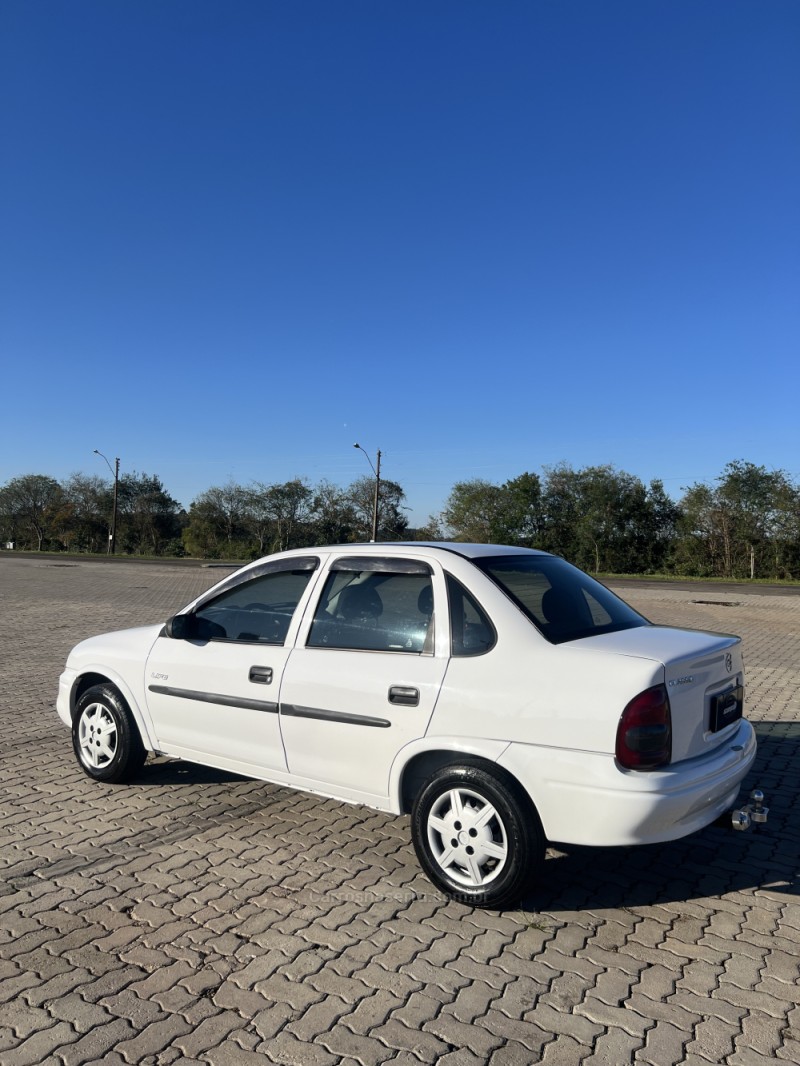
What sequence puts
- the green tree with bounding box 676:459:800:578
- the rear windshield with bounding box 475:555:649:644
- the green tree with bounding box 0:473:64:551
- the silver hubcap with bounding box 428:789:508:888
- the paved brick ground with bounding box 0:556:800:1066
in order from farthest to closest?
the green tree with bounding box 0:473:64:551
the green tree with bounding box 676:459:800:578
the rear windshield with bounding box 475:555:649:644
the silver hubcap with bounding box 428:789:508:888
the paved brick ground with bounding box 0:556:800:1066

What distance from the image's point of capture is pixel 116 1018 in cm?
275

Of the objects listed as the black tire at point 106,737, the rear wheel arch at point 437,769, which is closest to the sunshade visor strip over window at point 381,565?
the rear wheel arch at point 437,769

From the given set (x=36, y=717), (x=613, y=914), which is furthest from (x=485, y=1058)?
(x=36, y=717)

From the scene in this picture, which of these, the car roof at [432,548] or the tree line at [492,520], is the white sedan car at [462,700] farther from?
the tree line at [492,520]

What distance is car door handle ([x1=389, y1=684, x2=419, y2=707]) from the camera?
12.1ft

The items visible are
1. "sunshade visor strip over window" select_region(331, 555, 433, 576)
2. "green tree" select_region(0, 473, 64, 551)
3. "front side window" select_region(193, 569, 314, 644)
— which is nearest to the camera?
"sunshade visor strip over window" select_region(331, 555, 433, 576)

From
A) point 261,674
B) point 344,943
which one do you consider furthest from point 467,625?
point 344,943

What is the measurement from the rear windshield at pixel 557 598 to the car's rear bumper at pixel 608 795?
57 centimetres

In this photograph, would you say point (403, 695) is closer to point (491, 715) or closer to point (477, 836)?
point (491, 715)

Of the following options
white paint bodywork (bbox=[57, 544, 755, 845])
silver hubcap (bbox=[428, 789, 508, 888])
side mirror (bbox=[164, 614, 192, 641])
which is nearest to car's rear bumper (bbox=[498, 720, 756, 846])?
white paint bodywork (bbox=[57, 544, 755, 845])

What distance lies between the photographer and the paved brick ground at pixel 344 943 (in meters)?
2.65

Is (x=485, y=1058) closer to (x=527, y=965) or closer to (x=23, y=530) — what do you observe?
(x=527, y=965)

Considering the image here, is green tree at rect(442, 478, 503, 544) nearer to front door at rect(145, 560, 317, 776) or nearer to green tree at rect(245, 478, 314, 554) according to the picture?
green tree at rect(245, 478, 314, 554)

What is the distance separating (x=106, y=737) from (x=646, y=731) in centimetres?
369
